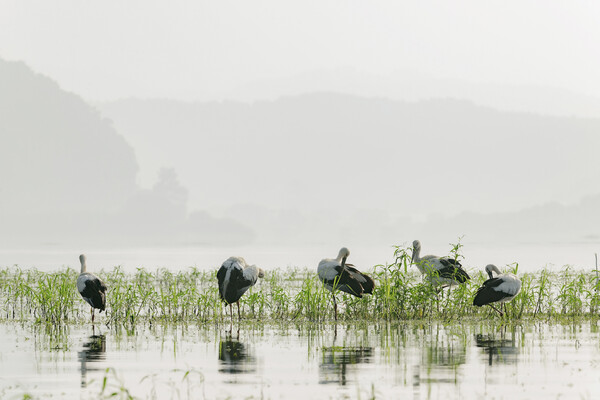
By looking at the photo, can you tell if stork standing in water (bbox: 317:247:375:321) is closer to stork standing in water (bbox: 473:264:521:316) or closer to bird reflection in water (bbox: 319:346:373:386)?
stork standing in water (bbox: 473:264:521:316)

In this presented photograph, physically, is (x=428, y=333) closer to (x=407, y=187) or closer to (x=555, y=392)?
(x=555, y=392)

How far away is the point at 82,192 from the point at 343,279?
13974cm

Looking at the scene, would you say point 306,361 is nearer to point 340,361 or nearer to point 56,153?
point 340,361

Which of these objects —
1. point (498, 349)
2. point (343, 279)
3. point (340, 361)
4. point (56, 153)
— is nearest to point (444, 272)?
point (343, 279)

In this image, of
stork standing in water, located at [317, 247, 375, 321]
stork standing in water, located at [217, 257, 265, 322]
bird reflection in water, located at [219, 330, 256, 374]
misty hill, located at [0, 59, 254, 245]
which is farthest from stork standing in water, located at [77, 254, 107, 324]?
misty hill, located at [0, 59, 254, 245]

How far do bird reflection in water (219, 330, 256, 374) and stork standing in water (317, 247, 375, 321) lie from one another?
2.97 meters

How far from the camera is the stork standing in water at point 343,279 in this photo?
19.4 metres

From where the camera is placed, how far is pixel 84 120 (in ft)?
559

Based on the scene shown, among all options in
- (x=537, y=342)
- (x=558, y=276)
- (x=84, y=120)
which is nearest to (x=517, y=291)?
(x=537, y=342)

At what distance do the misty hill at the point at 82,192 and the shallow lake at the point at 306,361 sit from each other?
119890mm

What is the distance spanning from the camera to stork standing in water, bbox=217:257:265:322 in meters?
19.5

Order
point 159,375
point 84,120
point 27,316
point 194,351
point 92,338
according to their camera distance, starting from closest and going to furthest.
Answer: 1. point 159,375
2. point 194,351
3. point 92,338
4. point 27,316
5. point 84,120

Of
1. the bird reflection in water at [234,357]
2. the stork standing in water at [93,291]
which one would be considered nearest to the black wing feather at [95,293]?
the stork standing in water at [93,291]

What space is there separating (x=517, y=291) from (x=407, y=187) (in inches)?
7135
